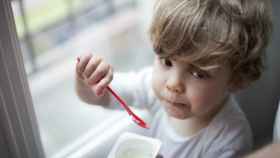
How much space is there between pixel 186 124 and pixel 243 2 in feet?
0.89

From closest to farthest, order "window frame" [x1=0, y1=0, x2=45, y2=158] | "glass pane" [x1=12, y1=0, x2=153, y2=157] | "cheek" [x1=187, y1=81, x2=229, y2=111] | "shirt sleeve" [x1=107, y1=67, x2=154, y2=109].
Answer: "window frame" [x1=0, y1=0, x2=45, y2=158] → "cheek" [x1=187, y1=81, x2=229, y2=111] → "shirt sleeve" [x1=107, y1=67, x2=154, y2=109] → "glass pane" [x1=12, y1=0, x2=153, y2=157]

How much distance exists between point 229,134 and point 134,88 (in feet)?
0.69

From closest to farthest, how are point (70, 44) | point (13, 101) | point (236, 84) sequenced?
1. point (13, 101)
2. point (236, 84)
3. point (70, 44)

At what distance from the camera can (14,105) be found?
0.69 metres

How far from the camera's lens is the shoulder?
A: 0.81 meters

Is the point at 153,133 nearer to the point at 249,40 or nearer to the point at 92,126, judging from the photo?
the point at 92,126

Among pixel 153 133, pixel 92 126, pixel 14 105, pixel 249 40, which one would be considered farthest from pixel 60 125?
pixel 249 40

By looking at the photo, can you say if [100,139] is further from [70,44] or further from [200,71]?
[70,44]

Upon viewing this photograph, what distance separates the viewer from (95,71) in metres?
0.76

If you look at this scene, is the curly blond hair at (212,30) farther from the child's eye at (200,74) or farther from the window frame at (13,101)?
the window frame at (13,101)

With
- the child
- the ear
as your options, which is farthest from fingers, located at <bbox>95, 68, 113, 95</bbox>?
the ear

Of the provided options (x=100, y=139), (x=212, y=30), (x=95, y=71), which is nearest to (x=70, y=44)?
(x=100, y=139)

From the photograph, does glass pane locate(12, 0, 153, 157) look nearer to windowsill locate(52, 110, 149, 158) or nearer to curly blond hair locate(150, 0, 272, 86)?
windowsill locate(52, 110, 149, 158)

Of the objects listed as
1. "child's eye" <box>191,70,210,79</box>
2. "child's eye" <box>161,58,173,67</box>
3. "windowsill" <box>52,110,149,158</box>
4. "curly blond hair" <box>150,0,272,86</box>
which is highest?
"curly blond hair" <box>150,0,272,86</box>
